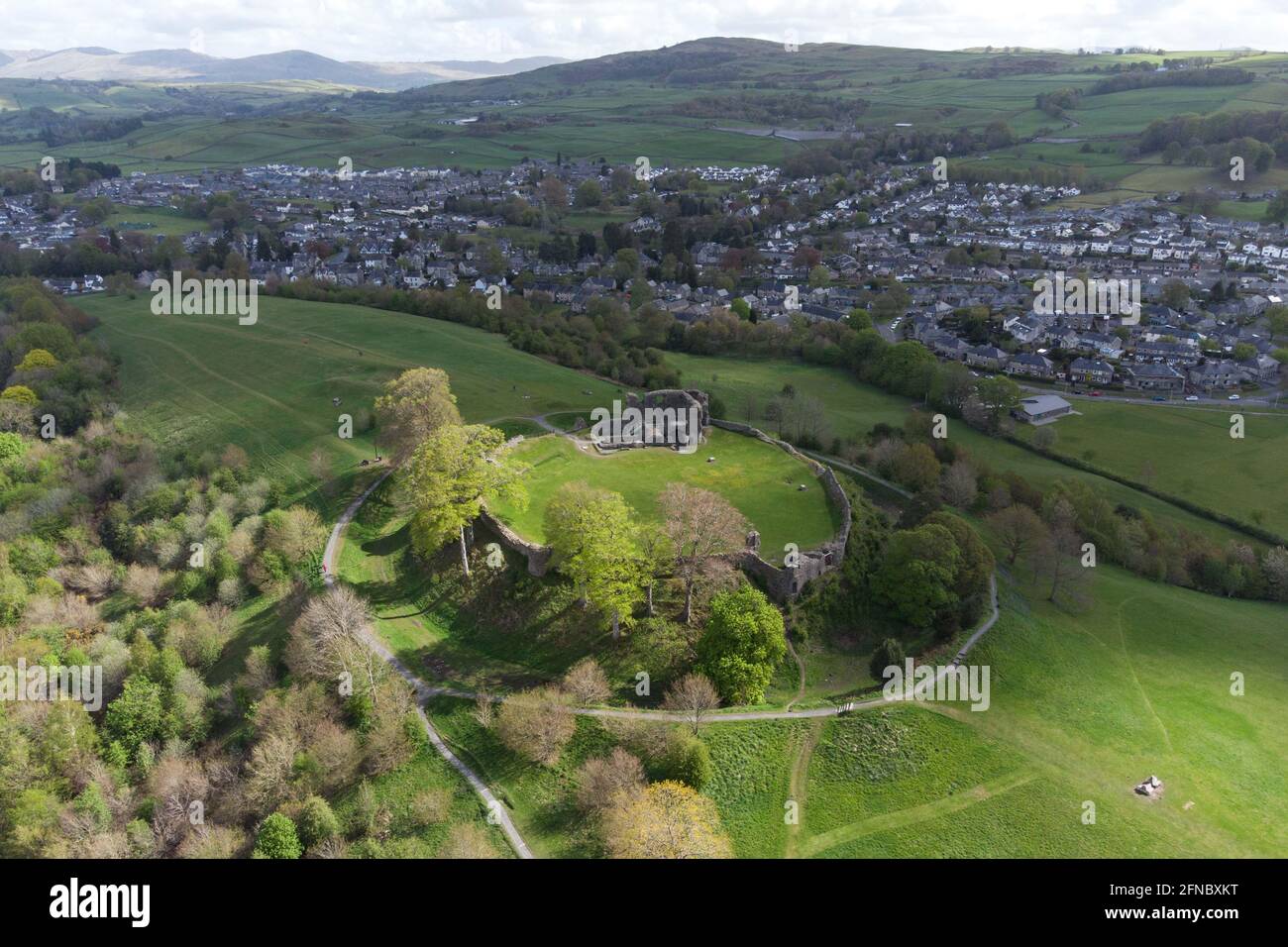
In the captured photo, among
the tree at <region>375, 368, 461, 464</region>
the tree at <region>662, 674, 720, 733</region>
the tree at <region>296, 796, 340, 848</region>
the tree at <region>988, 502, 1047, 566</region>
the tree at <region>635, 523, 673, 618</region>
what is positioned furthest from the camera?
the tree at <region>375, 368, 461, 464</region>

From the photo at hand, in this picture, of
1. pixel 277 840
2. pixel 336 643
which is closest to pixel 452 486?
pixel 336 643

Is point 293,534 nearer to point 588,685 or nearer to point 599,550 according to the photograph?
point 599,550

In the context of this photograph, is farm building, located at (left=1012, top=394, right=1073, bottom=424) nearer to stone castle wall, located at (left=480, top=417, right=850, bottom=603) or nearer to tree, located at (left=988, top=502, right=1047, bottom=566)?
tree, located at (left=988, top=502, right=1047, bottom=566)

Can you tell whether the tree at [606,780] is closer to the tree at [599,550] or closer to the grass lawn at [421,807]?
the grass lawn at [421,807]

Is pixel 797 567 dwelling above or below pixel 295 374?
below

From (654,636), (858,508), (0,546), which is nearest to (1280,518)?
(858,508)

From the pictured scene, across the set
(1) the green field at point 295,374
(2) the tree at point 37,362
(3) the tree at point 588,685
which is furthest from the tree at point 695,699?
(2) the tree at point 37,362

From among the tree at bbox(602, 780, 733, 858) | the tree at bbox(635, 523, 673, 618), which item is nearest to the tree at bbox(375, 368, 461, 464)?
the tree at bbox(635, 523, 673, 618)
